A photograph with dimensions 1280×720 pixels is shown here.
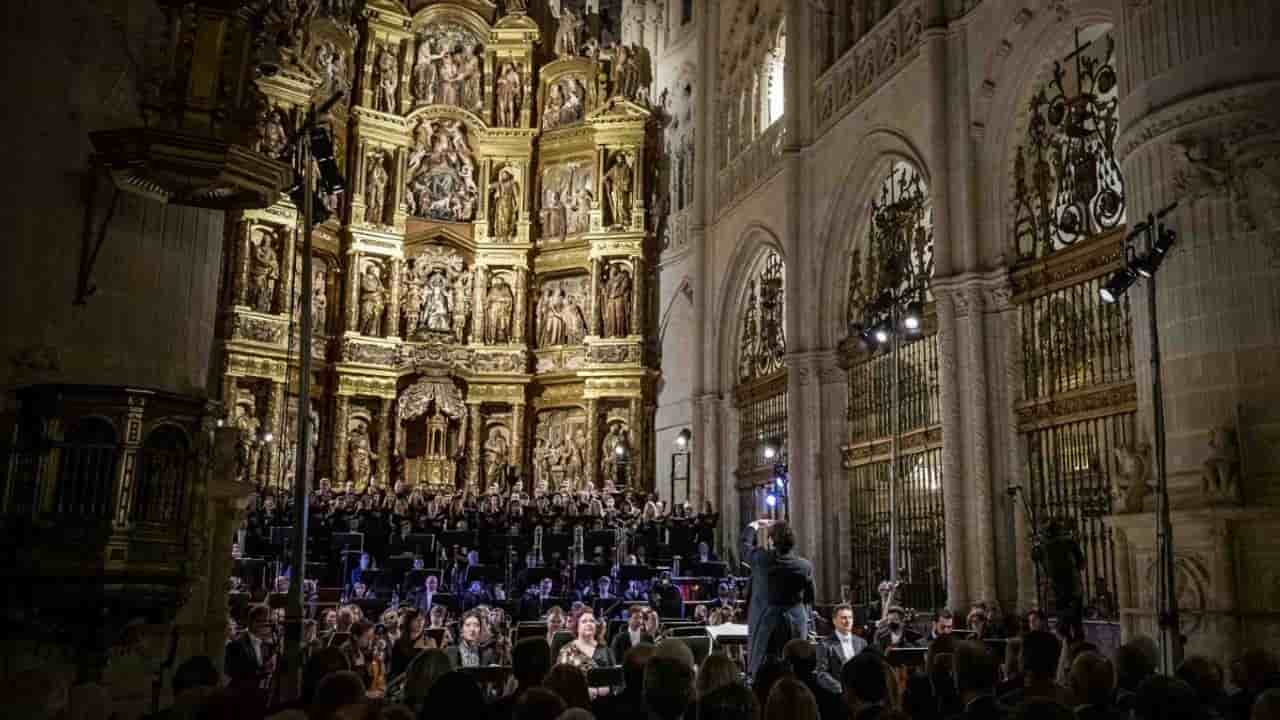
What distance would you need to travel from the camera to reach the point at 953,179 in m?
17.1

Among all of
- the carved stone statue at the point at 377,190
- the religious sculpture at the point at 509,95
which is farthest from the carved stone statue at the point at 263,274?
the religious sculpture at the point at 509,95

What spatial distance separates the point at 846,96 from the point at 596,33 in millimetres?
13199

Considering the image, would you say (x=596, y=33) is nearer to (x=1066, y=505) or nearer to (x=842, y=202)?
(x=842, y=202)

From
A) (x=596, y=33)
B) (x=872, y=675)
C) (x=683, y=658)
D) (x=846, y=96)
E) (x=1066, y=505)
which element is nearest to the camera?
(x=683, y=658)

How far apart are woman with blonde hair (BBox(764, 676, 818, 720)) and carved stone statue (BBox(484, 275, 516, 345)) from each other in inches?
1003

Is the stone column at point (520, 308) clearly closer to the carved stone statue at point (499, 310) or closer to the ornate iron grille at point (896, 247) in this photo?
the carved stone statue at point (499, 310)

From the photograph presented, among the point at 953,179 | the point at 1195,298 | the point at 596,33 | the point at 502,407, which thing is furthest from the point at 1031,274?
the point at 596,33

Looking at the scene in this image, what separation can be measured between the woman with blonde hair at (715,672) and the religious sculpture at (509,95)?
26.2m

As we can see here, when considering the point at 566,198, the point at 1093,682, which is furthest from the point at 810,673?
the point at 566,198

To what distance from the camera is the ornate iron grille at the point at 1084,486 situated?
1408 cm

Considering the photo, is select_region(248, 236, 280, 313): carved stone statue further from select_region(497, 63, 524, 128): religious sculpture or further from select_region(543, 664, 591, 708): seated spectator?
select_region(543, 664, 591, 708): seated spectator

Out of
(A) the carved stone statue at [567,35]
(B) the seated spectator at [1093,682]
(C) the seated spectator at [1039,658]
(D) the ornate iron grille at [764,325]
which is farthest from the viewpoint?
(A) the carved stone statue at [567,35]

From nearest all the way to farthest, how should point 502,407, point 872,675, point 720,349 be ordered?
point 872,675
point 720,349
point 502,407

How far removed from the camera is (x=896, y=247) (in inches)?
779
